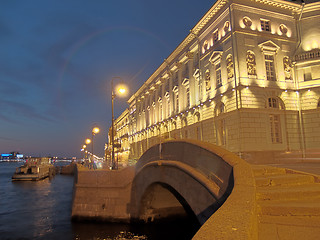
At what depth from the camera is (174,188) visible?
35.7 ft

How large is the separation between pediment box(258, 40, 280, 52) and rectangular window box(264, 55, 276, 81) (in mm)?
645

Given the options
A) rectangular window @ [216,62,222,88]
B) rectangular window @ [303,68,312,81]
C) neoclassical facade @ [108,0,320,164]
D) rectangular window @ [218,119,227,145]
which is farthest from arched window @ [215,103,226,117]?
rectangular window @ [303,68,312,81]

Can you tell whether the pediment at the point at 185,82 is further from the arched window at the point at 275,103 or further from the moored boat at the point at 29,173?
the moored boat at the point at 29,173

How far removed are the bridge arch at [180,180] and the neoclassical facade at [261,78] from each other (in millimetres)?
8524

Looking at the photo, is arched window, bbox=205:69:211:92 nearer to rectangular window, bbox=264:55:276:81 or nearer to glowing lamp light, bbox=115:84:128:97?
rectangular window, bbox=264:55:276:81

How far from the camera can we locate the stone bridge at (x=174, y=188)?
4875 millimetres

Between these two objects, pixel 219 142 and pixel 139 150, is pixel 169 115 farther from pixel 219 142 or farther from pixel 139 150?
pixel 139 150

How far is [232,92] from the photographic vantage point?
23.0 meters

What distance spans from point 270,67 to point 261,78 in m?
2.07

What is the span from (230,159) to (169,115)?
110 feet

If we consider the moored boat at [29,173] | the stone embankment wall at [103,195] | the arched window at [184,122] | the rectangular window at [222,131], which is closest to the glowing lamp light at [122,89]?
the stone embankment wall at [103,195]

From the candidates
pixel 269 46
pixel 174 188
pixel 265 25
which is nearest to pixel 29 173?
pixel 269 46

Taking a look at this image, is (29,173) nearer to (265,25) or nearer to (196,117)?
(196,117)

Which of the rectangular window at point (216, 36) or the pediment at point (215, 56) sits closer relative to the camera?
the pediment at point (215, 56)
